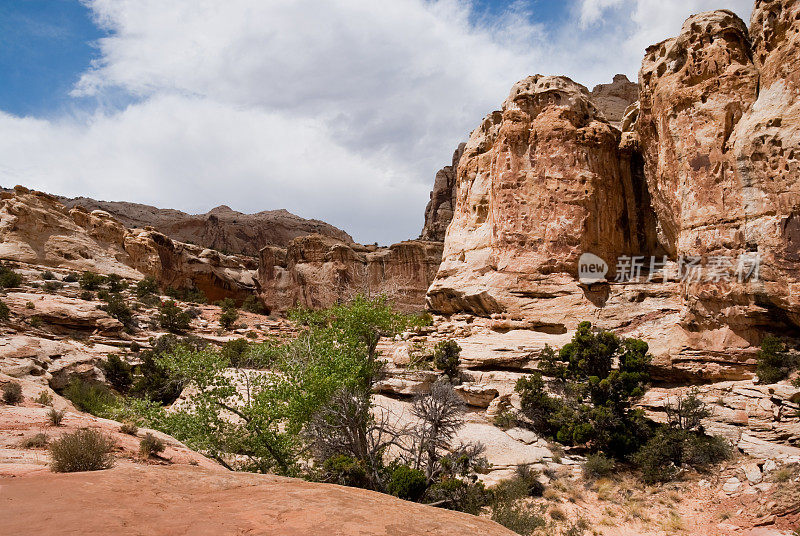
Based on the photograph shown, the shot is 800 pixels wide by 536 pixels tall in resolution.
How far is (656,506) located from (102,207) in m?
96.0

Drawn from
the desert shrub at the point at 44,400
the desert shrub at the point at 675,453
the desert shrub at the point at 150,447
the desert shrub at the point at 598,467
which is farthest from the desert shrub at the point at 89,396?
the desert shrub at the point at 675,453

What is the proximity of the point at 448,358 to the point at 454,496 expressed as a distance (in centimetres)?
1051

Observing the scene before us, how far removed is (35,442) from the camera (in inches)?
310

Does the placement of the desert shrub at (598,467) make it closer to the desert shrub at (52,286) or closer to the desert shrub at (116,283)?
the desert shrub at (52,286)

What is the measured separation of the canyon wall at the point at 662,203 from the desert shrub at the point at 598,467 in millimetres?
6895

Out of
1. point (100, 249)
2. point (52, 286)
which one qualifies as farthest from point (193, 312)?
point (100, 249)

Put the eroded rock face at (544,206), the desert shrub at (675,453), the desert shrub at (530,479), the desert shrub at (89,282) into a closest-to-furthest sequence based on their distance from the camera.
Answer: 1. the desert shrub at (530,479)
2. the desert shrub at (675,453)
3. the eroded rock face at (544,206)
4. the desert shrub at (89,282)

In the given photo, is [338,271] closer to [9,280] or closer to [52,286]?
[52,286]

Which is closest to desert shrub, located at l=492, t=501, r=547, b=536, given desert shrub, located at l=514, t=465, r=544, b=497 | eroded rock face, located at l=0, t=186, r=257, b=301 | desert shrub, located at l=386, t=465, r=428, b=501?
desert shrub, located at l=514, t=465, r=544, b=497

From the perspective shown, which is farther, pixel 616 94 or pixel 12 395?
pixel 616 94

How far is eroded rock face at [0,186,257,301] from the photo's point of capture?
129 feet

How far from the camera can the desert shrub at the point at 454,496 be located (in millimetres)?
12516

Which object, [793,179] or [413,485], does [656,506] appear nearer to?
[413,485]

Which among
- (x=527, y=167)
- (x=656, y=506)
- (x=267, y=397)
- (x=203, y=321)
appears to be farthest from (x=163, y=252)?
(x=656, y=506)
